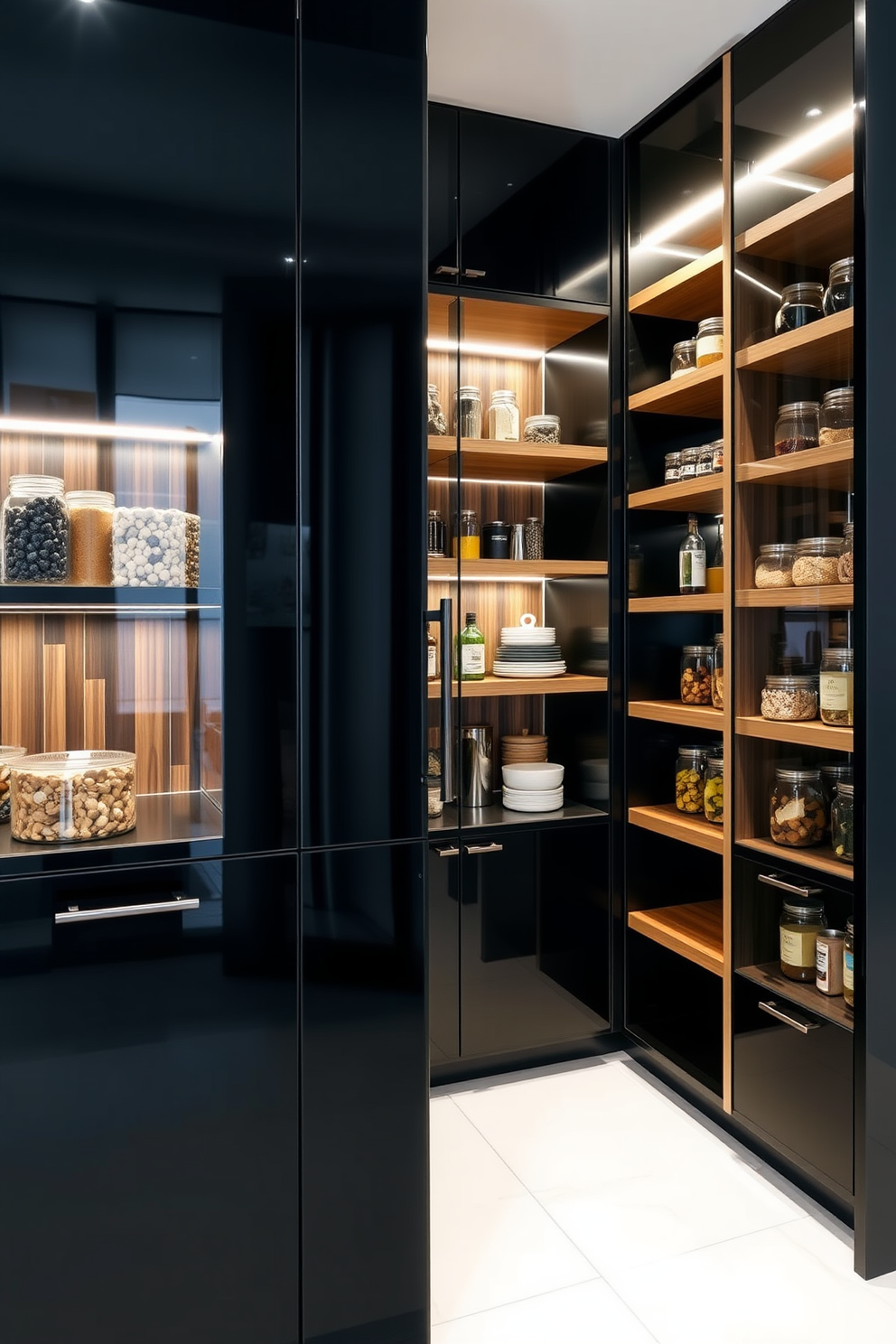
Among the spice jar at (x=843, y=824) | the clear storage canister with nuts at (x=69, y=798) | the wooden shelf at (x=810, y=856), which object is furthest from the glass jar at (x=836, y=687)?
the clear storage canister with nuts at (x=69, y=798)

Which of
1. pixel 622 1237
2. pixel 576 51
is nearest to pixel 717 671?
pixel 622 1237

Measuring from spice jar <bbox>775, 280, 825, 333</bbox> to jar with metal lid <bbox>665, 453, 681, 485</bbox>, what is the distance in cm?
52

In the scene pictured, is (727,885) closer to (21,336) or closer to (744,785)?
(744,785)

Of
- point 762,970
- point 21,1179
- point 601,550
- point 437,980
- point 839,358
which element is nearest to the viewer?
point 21,1179

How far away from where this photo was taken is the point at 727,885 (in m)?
2.27

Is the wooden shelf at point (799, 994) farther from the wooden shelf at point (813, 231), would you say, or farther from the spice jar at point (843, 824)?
the wooden shelf at point (813, 231)

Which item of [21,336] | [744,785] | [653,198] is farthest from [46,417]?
[653,198]

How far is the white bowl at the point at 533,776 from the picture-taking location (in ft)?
8.93

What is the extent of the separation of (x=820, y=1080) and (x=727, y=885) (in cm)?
47

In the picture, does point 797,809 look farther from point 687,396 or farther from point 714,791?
point 687,396

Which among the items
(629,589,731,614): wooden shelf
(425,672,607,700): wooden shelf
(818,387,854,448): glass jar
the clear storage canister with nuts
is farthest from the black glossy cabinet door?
(818,387,854,448): glass jar

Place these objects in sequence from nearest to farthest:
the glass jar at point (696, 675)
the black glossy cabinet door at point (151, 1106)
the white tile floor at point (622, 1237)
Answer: the black glossy cabinet door at point (151, 1106) < the white tile floor at point (622, 1237) < the glass jar at point (696, 675)

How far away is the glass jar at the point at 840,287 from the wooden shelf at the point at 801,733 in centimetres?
89

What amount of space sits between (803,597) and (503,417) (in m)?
1.08
